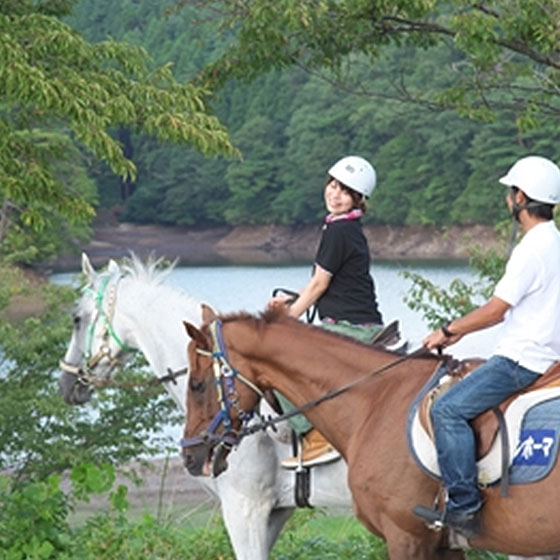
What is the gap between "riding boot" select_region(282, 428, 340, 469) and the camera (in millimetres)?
6953

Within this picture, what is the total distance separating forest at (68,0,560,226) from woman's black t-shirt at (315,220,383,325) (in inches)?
2273

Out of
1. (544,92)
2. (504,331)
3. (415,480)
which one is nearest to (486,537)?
(415,480)

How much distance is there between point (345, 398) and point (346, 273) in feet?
3.81

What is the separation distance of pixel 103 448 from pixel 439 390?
1283 cm

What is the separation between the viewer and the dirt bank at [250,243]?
6489cm

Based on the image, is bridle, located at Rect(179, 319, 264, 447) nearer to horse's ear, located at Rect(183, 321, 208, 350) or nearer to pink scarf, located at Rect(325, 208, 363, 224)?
horse's ear, located at Rect(183, 321, 208, 350)

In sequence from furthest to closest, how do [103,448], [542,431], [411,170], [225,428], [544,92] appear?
[411,170] < [103,448] < [544,92] < [225,428] < [542,431]

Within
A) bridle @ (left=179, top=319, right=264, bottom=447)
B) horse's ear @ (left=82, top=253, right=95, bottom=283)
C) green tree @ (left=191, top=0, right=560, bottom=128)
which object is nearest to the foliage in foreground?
horse's ear @ (left=82, top=253, right=95, bottom=283)

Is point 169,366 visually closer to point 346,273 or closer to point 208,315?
point 346,273

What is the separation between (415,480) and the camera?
5676mm

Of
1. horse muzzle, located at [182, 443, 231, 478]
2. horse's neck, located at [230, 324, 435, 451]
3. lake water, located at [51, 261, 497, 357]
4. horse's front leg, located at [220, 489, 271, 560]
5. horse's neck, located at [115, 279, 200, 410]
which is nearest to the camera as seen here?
horse's neck, located at [230, 324, 435, 451]

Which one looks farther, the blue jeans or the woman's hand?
the woman's hand

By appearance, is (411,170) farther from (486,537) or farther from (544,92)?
(486,537)

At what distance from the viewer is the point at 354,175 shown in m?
7.02
